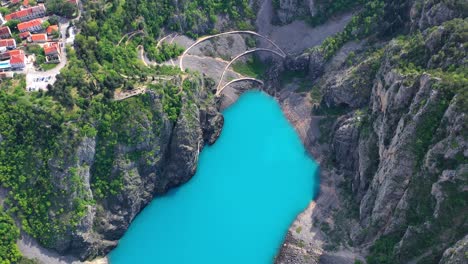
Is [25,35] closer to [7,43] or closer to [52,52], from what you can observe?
[7,43]

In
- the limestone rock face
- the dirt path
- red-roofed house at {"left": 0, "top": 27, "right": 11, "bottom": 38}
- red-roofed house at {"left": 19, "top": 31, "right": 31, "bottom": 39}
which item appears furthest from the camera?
the dirt path

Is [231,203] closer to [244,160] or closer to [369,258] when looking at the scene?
[244,160]

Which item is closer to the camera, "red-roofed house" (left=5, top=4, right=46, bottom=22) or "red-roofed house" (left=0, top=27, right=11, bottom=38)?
"red-roofed house" (left=0, top=27, right=11, bottom=38)

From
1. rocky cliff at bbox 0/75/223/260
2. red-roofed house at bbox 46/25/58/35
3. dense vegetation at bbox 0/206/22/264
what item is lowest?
dense vegetation at bbox 0/206/22/264

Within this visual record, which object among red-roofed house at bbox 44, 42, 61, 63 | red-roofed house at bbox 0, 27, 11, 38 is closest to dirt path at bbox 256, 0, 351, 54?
red-roofed house at bbox 44, 42, 61, 63

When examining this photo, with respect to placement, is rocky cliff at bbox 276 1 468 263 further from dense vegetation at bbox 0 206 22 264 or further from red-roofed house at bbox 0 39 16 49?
red-roofed house at bbox 0 39 16 49

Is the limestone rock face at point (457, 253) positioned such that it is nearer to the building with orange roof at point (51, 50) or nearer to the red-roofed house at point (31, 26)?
the building with orange roof at point (51, 50)

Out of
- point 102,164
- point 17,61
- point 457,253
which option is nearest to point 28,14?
point 17,61

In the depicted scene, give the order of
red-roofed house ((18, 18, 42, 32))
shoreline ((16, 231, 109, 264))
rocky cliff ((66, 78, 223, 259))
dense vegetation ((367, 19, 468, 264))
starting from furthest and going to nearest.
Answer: red-roofed house ((18, 18, 42, 32)), rocky cliff ((66, 78, 223, 259)), shoreline ((16, 231, 109, 264)), dense vegetation ((367, 19, 468, 264))
